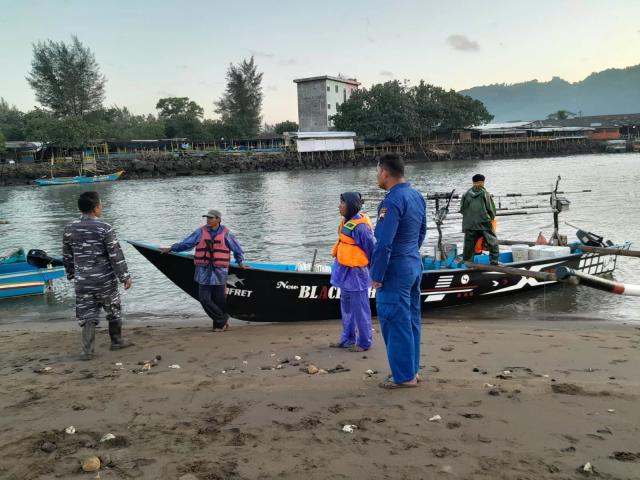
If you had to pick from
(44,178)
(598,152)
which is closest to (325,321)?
(44,178)

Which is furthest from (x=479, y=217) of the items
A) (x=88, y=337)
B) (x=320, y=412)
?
(x=88, y=337)

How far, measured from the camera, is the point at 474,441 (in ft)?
11.1

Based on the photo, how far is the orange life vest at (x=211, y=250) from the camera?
6762 millimetres

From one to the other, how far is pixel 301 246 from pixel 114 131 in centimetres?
6605

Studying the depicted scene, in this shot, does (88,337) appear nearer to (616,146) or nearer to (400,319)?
(400,319)

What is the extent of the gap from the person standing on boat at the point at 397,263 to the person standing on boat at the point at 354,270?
146 centimetres

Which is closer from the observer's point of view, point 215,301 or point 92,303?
point 92,303

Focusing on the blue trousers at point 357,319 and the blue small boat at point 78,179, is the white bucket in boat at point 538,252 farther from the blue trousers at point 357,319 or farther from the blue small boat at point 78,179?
the blue small boat at point 78,179

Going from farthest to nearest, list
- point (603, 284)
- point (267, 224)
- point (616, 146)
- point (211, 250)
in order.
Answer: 1. point (616, 146)
2. point (267, 224)
3. point (211, 250)
4. point (603, 284)

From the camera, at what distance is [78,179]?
52719mm

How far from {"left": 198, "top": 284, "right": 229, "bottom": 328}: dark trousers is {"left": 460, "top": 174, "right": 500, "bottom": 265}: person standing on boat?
4.48 metres

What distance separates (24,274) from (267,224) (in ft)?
43.5

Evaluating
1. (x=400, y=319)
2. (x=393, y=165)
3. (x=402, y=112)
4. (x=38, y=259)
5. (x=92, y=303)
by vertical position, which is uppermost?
(x=402, y=112)

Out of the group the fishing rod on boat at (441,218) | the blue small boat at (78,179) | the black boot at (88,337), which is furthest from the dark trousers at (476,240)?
the blue small boat at (78,179)
